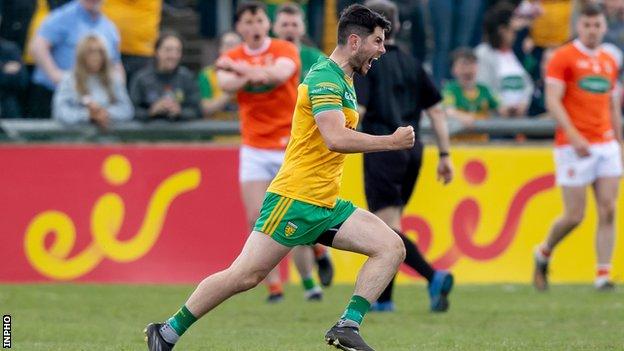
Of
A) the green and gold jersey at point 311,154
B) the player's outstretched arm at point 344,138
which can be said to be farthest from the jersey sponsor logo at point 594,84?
the player's outstretched arm at point 344,138

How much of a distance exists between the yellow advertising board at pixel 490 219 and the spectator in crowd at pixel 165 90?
77.1 inches

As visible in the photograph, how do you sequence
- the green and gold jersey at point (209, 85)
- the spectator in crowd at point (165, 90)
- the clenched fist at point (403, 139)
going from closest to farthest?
the clenched fist at point (403, 139), the spectator in crowd at point (165, 90), the green and gold jersey at point (209, 85)

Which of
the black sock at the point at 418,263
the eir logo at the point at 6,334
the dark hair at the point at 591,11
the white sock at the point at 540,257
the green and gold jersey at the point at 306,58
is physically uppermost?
the dark hair at the point at 591,11

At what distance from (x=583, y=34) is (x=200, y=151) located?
4142mm

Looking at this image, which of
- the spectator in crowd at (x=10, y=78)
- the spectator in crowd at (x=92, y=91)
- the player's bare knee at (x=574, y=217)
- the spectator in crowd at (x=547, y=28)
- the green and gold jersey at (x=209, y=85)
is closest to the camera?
the player's bare knee at (x=574, y=217)

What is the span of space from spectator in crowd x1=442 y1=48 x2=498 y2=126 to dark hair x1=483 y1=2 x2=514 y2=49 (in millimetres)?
739

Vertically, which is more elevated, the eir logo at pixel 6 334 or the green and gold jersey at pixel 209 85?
the green and gold jersey at pixel 209 85

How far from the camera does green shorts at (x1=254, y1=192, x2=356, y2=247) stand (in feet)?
26.5

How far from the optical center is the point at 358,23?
26.6 ft

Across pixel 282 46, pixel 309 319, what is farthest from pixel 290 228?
pixel 282 46

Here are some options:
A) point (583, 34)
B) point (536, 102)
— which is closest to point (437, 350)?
point (583, 34)

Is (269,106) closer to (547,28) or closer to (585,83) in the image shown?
(585,83)

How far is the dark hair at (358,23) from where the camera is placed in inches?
319

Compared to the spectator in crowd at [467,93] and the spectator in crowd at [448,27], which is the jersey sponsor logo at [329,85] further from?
the spectator in crowd at [448,27]
